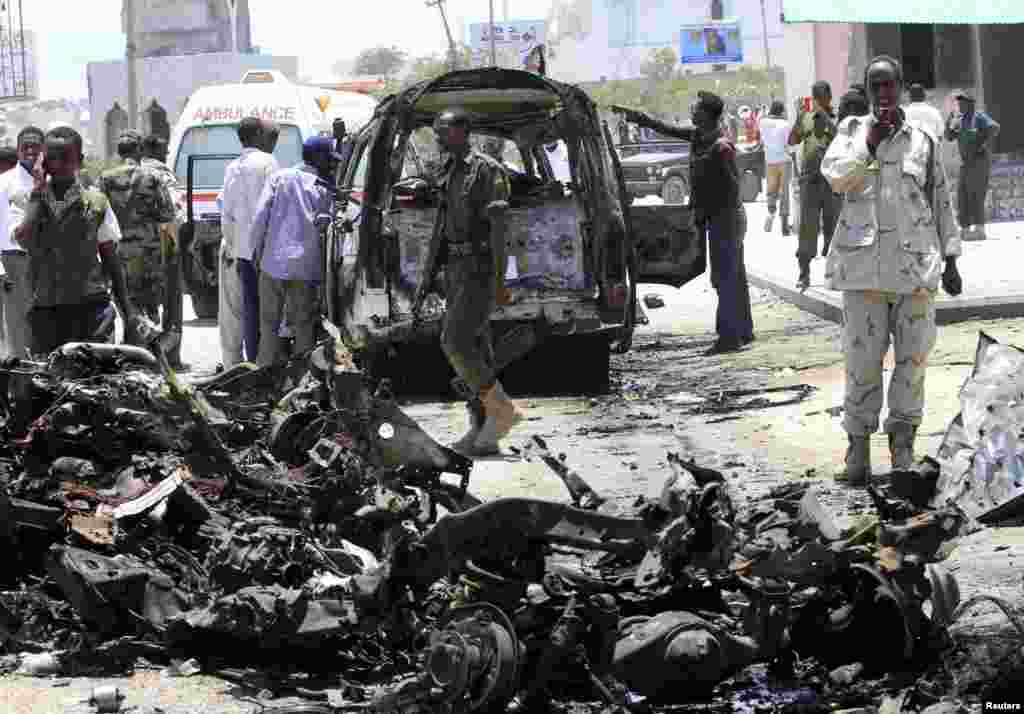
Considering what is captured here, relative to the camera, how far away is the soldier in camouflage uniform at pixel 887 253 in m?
7.97

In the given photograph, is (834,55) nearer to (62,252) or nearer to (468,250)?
(468,250)

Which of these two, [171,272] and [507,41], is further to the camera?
[507,41]

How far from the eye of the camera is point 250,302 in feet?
40.3

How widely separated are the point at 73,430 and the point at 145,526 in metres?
0.77

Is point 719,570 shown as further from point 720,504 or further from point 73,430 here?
point 73,430

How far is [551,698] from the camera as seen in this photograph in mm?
5031

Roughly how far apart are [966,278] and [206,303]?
7.26 meters

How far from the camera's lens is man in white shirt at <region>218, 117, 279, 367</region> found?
12.3 m

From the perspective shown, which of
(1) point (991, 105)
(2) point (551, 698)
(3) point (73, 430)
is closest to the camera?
(2) point (551, 698)

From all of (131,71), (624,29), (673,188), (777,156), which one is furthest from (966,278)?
(624,29)

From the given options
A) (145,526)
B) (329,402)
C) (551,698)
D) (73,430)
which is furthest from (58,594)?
(551,698)

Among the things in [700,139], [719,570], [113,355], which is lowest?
[719,570]

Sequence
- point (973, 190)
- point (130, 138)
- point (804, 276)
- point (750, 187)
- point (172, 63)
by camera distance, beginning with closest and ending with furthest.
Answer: point (130, 138) < point (804, 276) < point (973, 190) < point (750, 187) < point (172, 63)

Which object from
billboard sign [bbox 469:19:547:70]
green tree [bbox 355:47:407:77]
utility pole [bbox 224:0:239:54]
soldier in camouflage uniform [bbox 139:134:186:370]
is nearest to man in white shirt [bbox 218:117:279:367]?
soldier in camouflage uniform [bbox 139:134:186:370]
